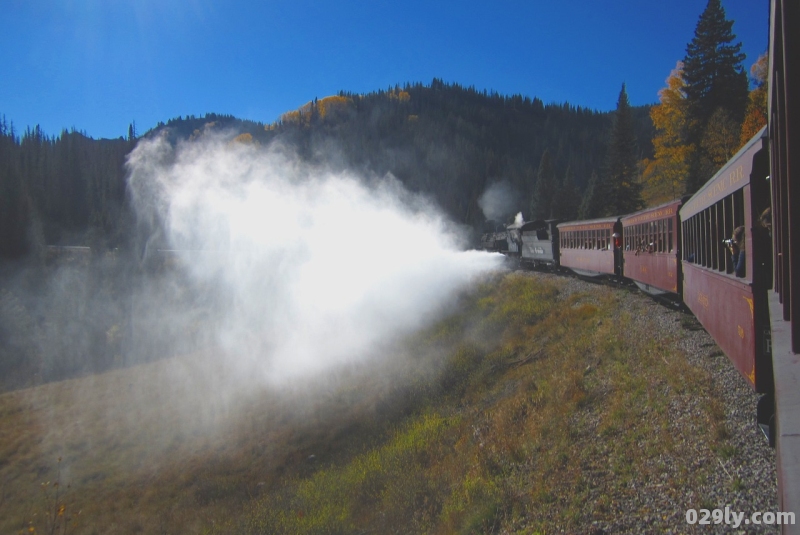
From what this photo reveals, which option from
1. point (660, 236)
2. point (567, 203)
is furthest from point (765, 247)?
point (567, 203)

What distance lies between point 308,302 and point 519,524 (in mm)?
26396

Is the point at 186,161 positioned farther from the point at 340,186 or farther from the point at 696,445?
the point at 696,445

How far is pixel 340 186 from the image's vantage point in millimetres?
49031

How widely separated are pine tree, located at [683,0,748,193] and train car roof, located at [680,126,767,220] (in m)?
34.3

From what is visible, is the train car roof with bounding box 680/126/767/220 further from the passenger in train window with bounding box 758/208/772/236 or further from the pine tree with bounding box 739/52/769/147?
the pine tree with bounding box 739/52/769/147

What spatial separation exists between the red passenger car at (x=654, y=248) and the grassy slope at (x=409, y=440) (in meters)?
1.45

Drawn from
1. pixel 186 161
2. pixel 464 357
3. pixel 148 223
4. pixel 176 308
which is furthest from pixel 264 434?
pixel 148 223

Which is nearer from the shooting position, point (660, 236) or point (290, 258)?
point (660, 236)

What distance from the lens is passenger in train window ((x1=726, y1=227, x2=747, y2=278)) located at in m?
5.70

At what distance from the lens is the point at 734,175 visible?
237 inches

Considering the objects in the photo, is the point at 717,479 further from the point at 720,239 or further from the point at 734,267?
the point at 720,239

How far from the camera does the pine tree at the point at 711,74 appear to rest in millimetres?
36719

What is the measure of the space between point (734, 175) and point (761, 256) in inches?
56.8

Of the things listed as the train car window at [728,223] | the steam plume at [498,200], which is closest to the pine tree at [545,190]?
the steam plume at [498,200]
